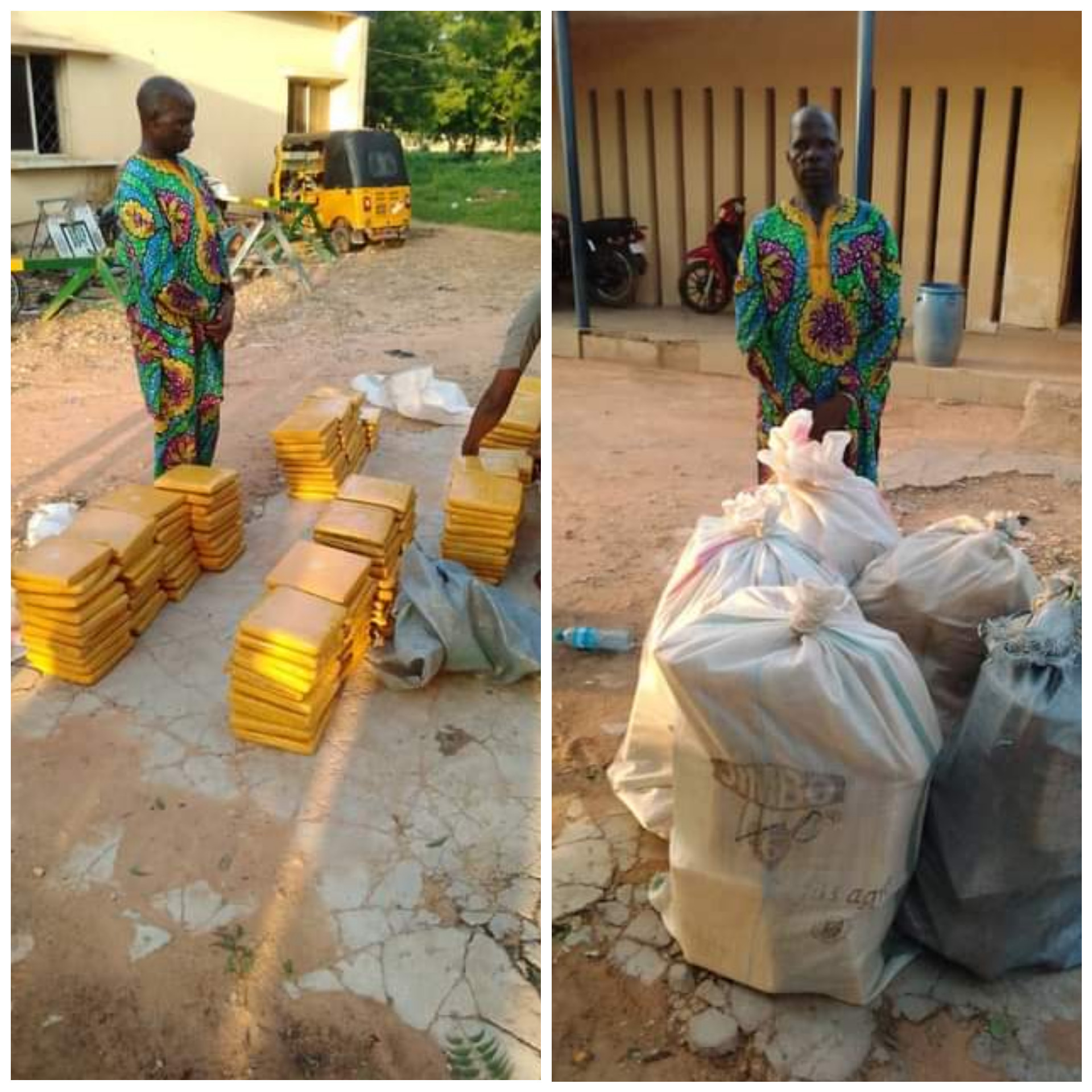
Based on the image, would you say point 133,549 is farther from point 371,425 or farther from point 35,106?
point 35,106

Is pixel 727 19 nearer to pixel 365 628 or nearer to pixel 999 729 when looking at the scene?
pixel 365 628

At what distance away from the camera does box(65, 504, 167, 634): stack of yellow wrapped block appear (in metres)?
2.90

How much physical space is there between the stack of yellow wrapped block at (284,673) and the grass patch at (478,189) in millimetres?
1250

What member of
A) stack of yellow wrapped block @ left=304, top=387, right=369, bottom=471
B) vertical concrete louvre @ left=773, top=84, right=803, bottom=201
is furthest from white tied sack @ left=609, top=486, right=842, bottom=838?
vertical concrete louvre @ left=773, top=84, right=803, bottom=201

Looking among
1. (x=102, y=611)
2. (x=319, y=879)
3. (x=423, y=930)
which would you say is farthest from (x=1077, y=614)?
(x=102, y=611)

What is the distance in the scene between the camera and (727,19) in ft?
23.5

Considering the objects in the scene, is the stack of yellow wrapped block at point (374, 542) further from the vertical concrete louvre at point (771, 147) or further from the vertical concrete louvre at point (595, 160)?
the vertical concrete louvre at point (595, 160)

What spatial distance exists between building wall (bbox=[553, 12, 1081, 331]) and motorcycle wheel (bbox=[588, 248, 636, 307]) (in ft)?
1.25

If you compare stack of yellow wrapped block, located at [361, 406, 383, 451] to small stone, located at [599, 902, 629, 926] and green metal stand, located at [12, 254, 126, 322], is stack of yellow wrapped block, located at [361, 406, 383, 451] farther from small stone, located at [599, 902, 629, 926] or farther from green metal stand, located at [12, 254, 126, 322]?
small stone, located at [599, 902, 629, 926]

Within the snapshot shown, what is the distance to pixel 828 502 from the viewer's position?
2.38m

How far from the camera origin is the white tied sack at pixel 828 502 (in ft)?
7.65

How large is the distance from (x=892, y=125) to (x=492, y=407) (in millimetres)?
4586

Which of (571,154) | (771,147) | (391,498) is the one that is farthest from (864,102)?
(391,498)

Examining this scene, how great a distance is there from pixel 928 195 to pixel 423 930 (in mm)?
6165
